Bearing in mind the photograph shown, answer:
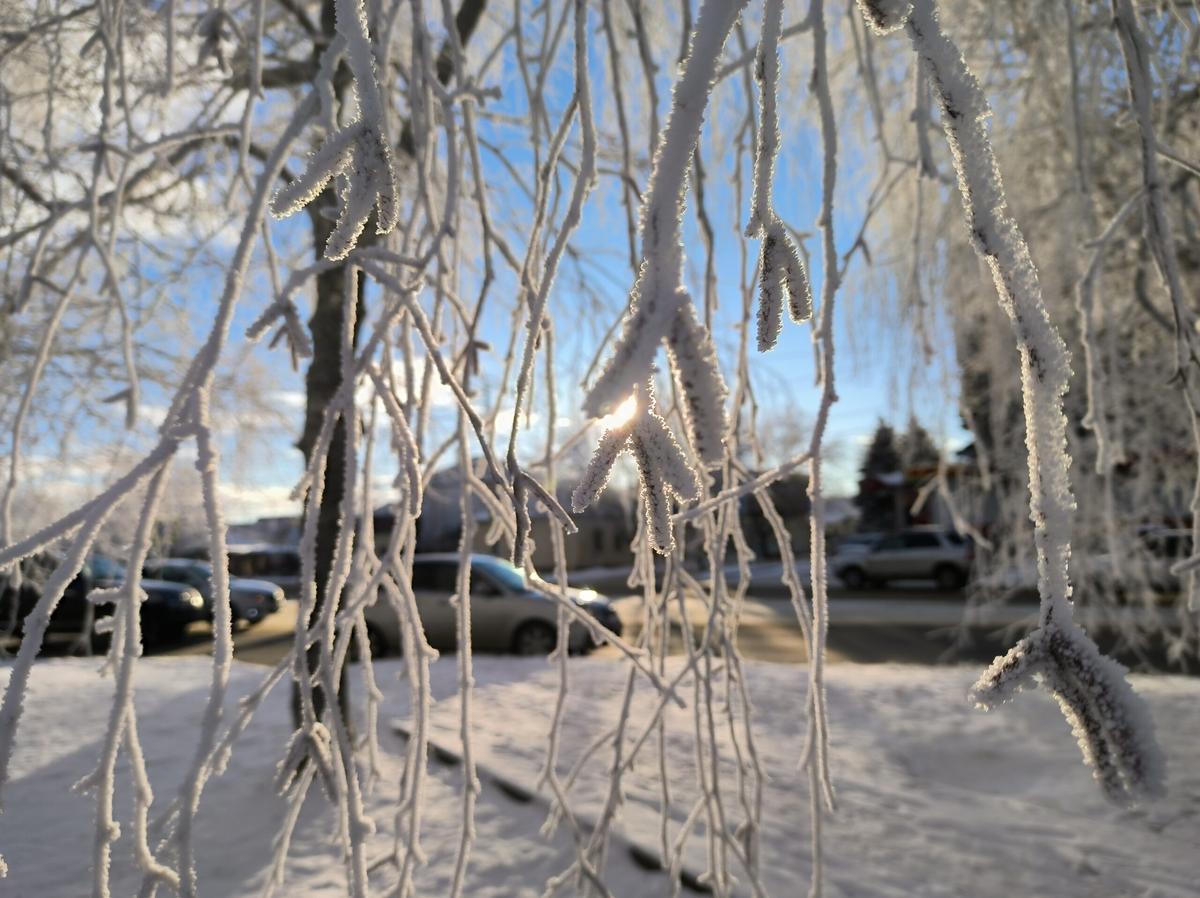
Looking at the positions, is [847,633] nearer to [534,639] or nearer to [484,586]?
[534,639]

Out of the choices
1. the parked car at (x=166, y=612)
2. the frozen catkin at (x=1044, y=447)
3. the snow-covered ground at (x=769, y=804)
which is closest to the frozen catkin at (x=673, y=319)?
the frozen catkin at (x=1044, y=447)

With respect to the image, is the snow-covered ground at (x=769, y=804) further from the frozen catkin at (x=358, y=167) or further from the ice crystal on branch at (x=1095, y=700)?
the frozen catkin at (x=358, y=167)

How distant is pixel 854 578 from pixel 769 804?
49.0ft

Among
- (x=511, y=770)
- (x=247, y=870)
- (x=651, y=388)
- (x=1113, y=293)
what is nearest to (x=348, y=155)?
(x=651, y=388)

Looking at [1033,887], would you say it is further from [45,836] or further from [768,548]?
[768,548]

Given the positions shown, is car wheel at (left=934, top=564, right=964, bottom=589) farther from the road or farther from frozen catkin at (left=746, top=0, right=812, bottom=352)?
frozen catkin at (left=746, top=0, right=812, bottom=352)

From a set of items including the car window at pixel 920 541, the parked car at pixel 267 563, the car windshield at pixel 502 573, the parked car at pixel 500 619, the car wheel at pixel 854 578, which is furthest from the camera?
the parked car at pixel 267 563

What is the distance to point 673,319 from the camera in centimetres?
51

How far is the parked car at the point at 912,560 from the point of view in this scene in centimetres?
1638

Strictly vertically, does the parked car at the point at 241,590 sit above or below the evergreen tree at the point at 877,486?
below

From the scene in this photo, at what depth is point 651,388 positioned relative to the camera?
58 centimetres

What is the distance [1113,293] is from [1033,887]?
352 centimetres

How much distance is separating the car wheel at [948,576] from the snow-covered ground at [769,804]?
11.2 meters

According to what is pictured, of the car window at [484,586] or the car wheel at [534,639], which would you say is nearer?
the car wheel at [534,639]
